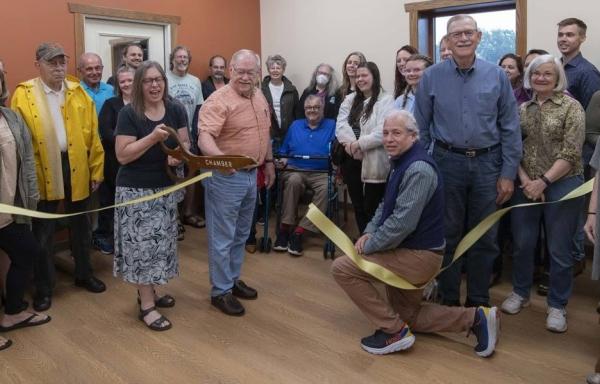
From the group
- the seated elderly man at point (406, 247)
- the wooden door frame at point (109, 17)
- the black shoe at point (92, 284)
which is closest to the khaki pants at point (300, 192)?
the black shoe at point (92, 284)

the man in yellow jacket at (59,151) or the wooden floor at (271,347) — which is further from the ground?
the man in yellow jacket at (59,151)

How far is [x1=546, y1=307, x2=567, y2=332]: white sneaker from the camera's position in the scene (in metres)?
2.89

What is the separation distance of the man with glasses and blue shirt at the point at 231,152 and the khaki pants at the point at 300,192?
1193mm

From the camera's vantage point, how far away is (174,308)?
3.28 m

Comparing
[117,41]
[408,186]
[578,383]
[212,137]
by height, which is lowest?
[578,383]

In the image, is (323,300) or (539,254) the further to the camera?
(539,254)

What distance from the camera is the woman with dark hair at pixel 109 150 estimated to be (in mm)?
3886

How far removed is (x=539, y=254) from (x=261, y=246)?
2.05m

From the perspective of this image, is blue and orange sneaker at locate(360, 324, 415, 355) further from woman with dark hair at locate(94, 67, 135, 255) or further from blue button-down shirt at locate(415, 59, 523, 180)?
woman with dark hair at locate(94, 67, 135, 255)

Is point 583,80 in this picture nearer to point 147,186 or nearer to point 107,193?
point 147,186

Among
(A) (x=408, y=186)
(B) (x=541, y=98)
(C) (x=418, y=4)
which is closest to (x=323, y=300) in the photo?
(A) (x=408, y=186)

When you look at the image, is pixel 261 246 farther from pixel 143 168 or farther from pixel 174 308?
pixel 143 168

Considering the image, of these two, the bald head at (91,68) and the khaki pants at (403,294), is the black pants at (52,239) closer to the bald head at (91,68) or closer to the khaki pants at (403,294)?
the bald head at (91,68)

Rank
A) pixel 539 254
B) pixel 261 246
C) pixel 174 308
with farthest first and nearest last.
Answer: pixel 261 246, pixel 539 254, pixel 174 308
